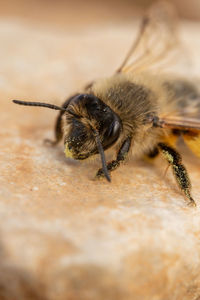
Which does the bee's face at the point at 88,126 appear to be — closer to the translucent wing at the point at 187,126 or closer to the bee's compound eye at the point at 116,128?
the bee's compound eye at the point at 116,128

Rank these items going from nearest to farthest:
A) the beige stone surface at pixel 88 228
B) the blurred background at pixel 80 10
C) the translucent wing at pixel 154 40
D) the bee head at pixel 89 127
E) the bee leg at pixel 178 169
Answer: the beige stone surface at pixel 88 228 < the bee head at pixel 89 127 < the bee leg at pixel 178 169 < the translucent wing at pixel 154 40 < the blurred background at pixel 80 10

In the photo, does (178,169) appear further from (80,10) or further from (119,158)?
(80,10)

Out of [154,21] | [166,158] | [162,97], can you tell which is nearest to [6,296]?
[166,158]

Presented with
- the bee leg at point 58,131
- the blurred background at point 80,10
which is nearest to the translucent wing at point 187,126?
the bee leg at point 58,131

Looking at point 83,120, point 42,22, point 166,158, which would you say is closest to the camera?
point 83,120

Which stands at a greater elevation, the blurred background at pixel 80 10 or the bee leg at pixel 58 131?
the bee leg at pixel 58 131

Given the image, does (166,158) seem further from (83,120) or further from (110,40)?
(110,40)

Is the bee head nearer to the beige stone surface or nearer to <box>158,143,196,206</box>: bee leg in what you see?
the beige stone surface
